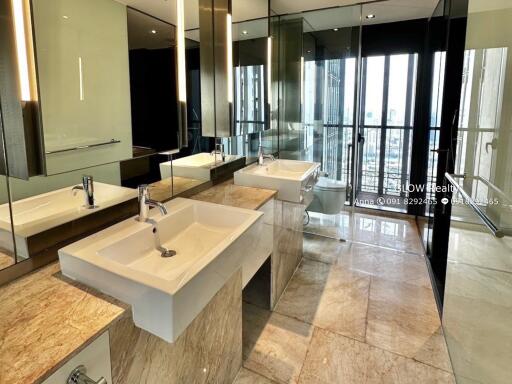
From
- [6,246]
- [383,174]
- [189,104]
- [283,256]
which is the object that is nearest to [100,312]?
[6,246]

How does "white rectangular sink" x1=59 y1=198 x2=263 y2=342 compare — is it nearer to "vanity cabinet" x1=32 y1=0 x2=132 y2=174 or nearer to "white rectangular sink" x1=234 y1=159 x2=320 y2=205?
"vanity cabinet" x1=32 y1=0 x2=132 y2=174

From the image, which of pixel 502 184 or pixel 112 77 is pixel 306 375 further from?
pixel 112 77

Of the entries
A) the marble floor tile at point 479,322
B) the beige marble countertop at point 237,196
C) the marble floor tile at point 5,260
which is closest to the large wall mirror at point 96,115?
the marble floor tile at point 5,260

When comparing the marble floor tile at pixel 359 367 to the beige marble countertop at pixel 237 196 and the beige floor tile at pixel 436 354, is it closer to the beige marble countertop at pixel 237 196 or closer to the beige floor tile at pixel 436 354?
the beige floor tile at pixel 436 354

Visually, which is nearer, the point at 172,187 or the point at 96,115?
the point at 96,115

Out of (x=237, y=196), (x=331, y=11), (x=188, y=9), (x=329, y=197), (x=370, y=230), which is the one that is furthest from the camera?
(x=370, y=230)

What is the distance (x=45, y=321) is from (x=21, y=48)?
0.86m

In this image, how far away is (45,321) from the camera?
0.93 m

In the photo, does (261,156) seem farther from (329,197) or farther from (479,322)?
(479,322)

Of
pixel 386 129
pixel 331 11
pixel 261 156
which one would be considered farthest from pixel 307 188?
pixel 386 129

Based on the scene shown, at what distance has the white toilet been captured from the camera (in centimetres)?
383

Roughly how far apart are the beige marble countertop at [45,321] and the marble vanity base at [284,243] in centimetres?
148

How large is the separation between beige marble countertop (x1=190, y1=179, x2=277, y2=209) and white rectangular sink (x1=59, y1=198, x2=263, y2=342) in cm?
34

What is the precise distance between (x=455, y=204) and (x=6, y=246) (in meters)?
2.24
